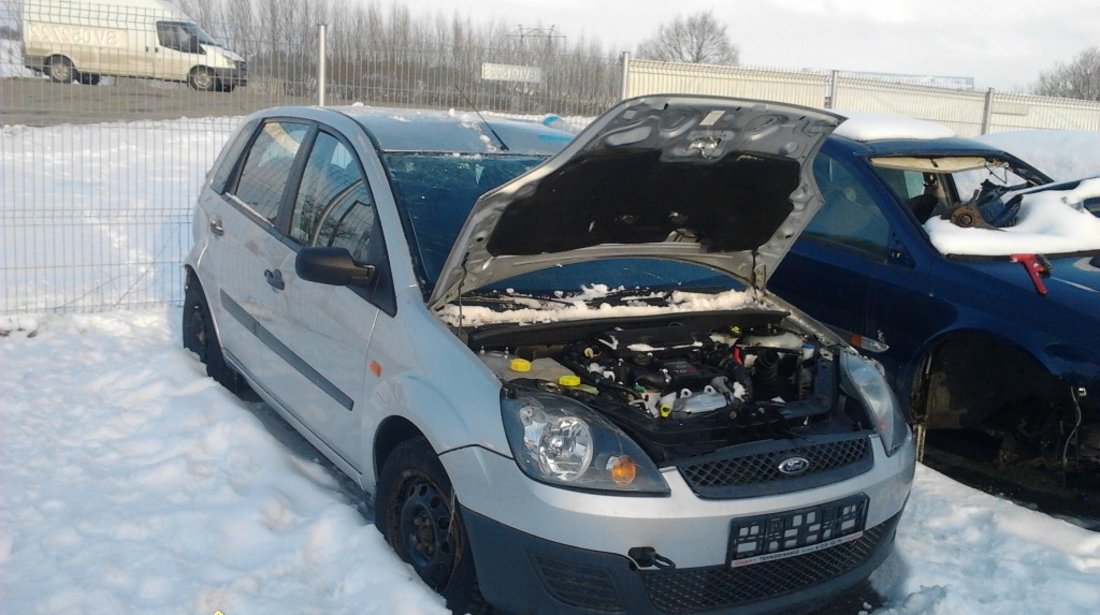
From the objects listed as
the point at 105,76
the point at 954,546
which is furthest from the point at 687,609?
the point at 105,76

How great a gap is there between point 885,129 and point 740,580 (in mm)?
3905

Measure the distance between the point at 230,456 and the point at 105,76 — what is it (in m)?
6.86

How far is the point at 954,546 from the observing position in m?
4.06

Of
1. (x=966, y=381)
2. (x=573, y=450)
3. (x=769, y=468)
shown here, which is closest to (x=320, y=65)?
(x=966, y=381)

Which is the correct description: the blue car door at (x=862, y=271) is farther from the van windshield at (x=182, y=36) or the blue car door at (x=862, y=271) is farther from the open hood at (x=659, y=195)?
the van windshield at (x=182, y=36)

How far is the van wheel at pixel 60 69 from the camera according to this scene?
8875mm

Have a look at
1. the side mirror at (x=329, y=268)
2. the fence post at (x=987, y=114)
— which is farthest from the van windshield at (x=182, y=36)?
the fence post at (x=987, y=114)

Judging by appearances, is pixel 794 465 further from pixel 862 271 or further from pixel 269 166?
pixel 269 166

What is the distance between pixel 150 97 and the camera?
10094mm

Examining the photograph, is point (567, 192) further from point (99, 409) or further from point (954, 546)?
point (99, 409)

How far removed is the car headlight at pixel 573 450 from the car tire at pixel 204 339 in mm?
2743

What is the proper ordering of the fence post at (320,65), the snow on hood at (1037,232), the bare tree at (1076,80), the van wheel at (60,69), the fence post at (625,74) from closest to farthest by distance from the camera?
1. the snow on hood at (1037,232)
2. the van wheel at (60,69)
3. the fence post at (320,65)
4. the fence post at (625,74)
5. the bare tree at (1076,80)

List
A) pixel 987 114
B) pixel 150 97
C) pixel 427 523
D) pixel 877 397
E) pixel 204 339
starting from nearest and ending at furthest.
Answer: pixel 427 523, pixel 877 397, pixel 204 339, pixel 150 97, pixel 987 114

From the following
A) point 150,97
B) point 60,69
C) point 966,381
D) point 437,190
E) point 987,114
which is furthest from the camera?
point 987,114
